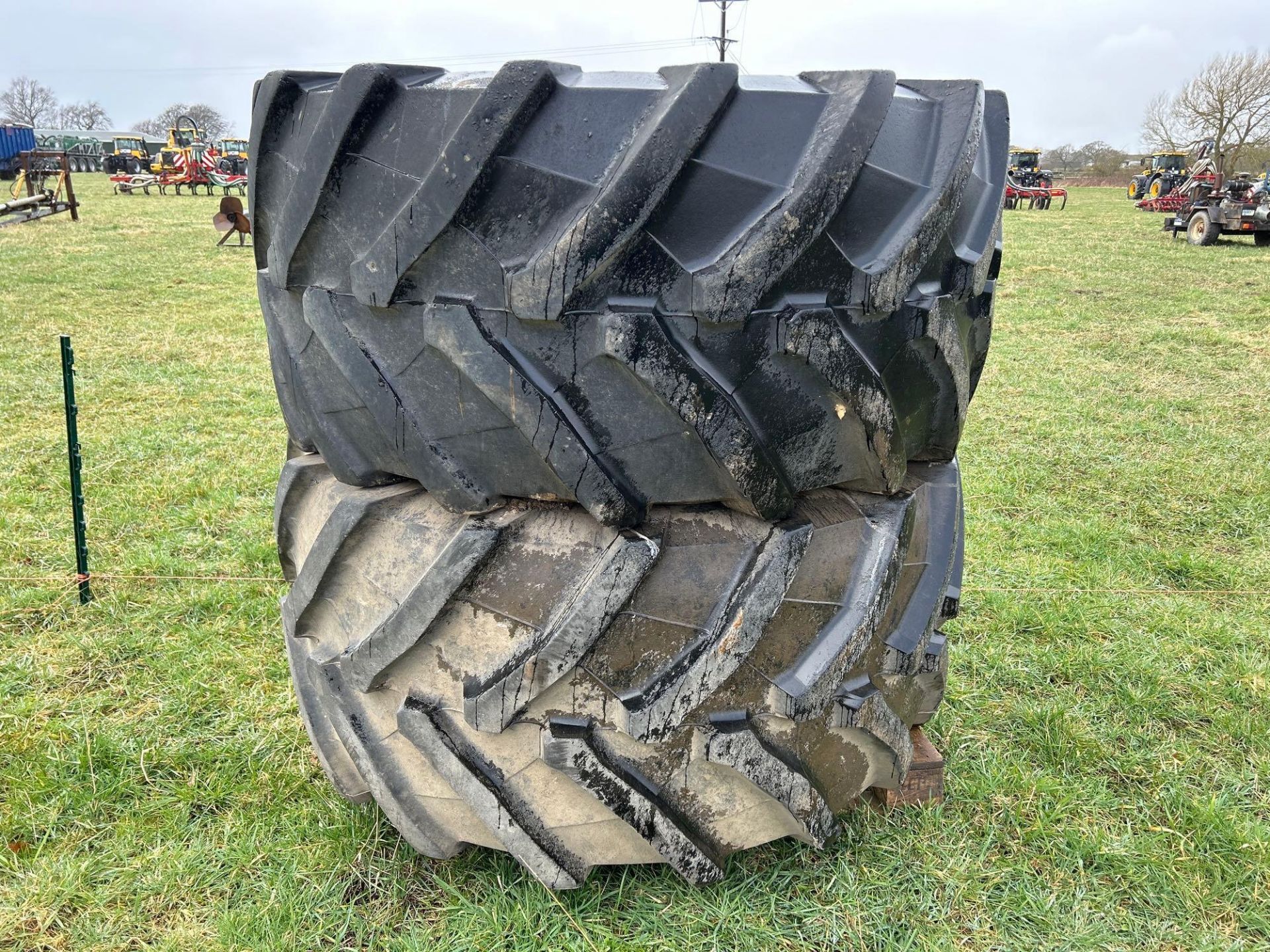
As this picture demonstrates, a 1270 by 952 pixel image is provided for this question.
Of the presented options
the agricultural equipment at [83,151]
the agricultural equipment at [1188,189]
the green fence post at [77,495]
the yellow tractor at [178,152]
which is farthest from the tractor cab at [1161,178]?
the agricultural equipment at [83,151]

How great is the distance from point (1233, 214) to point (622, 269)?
1861cm

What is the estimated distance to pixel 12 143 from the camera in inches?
1048

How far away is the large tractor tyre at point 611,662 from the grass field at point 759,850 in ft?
0.50

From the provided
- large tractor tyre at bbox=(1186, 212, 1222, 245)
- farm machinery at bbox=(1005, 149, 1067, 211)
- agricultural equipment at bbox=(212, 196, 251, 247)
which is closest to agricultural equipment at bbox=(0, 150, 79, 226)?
agricultural equipment at bbox=(212, 196, 251, 247)

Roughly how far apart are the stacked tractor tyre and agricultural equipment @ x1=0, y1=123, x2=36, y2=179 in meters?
29.7

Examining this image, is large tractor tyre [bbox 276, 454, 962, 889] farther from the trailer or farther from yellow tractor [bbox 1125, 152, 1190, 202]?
yellow tractor [bbox 1125, 152, 1190, 202]

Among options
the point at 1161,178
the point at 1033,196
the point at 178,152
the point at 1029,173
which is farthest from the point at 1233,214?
the point at 178,152

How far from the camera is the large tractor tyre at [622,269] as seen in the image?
144cm

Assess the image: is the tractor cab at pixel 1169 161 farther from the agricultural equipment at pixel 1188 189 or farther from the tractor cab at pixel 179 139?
the tractor cab at pixel 179 139

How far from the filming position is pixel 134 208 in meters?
22.3

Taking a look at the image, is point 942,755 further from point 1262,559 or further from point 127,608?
point 127,608

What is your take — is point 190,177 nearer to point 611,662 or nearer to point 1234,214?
point 1234,214

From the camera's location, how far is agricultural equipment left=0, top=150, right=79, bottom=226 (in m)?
17.0

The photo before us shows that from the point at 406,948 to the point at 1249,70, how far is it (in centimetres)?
4857
